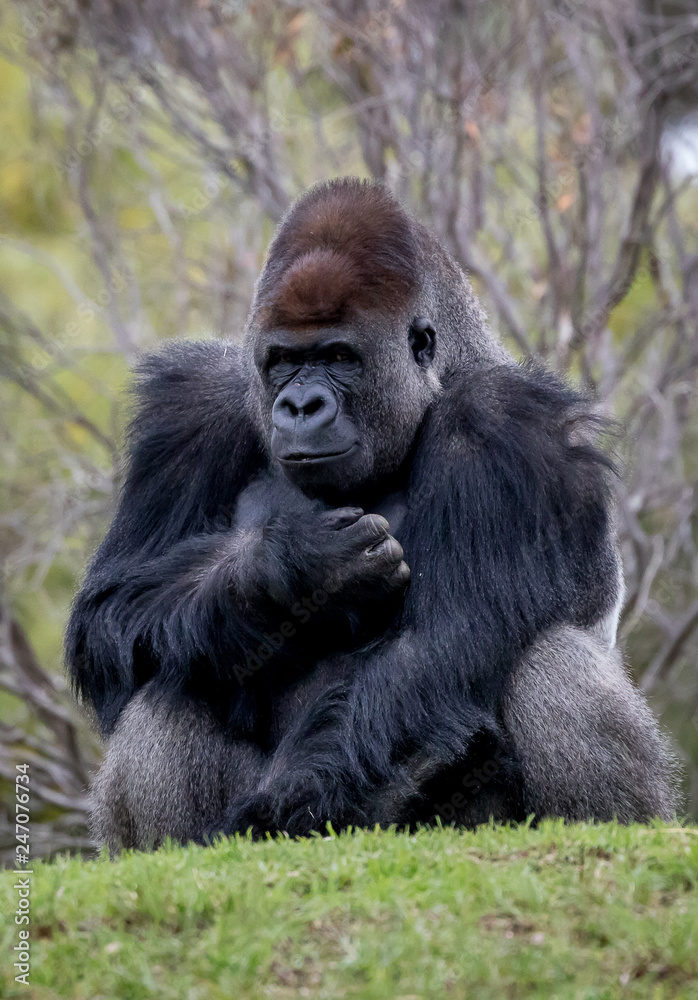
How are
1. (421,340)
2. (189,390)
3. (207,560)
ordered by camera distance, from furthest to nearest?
(189,390) → (421,340) → (207,560)

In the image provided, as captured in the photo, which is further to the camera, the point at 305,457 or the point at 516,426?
the point at 516,426

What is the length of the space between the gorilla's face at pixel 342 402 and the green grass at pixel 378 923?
1.28 m

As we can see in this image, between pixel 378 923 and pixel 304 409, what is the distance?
68.3 inches

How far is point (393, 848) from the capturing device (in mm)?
3145

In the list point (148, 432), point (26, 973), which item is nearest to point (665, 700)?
point (148, 432)

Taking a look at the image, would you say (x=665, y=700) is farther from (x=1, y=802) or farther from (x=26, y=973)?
(x=26, y=973)

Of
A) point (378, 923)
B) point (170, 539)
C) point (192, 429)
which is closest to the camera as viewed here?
point (378, 923)

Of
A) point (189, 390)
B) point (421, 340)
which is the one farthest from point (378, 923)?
point (189, 390)

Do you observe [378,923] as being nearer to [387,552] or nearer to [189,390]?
[387,552]

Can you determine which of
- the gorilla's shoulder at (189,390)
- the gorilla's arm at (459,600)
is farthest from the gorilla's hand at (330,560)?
the gorilla's shoulder at (189,390)

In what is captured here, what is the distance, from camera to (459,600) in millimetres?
3750

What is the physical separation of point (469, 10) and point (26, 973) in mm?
5781

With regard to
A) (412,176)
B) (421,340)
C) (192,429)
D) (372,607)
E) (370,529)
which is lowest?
(372,607)

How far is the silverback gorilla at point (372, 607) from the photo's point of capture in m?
3.72
